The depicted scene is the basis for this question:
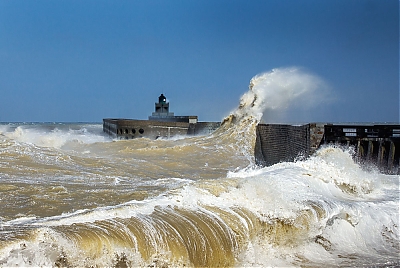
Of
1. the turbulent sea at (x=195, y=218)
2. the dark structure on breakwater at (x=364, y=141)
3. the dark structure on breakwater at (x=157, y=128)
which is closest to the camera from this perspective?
the turbulent sea at (x=195, y=218)

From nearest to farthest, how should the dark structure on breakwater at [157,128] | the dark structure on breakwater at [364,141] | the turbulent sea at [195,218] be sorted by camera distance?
the turbulent sea at [195,218] < the dark structure on breakwater at [364,141] < the dark structure on breakwater at [157,128]

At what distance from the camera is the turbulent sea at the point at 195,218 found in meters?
3.81

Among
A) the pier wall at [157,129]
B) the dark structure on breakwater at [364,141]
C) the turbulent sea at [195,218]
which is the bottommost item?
the turbulent sea at [195,218]

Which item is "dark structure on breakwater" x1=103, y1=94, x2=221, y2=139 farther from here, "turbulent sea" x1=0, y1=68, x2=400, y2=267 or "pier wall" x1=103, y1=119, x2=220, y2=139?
"turbulent sea" x1=0, y1=68, x2=400, y2=267

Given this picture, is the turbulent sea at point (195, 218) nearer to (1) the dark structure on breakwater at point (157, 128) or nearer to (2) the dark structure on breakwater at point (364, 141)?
(2) the dark structure on breakwater at point (364, 141)

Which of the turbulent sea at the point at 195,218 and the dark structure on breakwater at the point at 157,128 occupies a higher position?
the dark structure on breakwater at the point at 157,128

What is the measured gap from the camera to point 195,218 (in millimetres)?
4852

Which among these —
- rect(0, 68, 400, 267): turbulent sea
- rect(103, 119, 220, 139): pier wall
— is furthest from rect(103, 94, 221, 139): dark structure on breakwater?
rect(0, 68, 400, 267): turbulent sea

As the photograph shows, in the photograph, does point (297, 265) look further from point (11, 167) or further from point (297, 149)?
point (297, 149)

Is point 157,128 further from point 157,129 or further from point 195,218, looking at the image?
point 195,218

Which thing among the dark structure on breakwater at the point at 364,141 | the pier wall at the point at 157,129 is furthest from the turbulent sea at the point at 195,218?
the pier wall at the point at 157,129

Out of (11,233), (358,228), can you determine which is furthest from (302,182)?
(11,233)

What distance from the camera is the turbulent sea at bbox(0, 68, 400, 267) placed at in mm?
3812

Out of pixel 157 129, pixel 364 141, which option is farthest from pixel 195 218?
pixel 157 129
